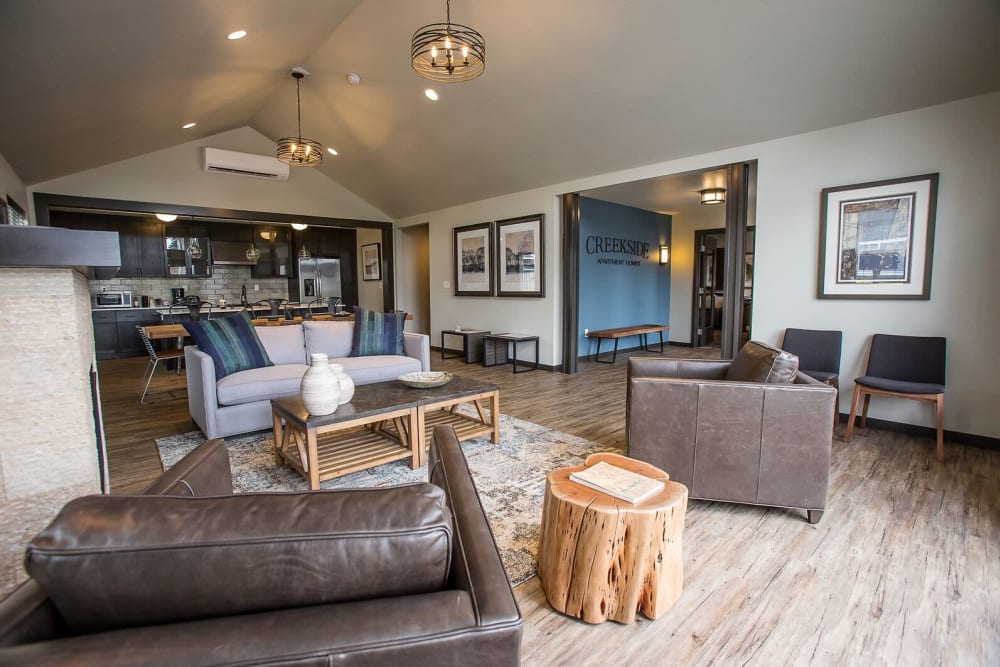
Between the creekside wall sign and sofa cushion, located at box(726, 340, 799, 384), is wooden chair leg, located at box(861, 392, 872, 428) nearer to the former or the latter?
sofa cushion, located at box(726, 340, 799, 384)

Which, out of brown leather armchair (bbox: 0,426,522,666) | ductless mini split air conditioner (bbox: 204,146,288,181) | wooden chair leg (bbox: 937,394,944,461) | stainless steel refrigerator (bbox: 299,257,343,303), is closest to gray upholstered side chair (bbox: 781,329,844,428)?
wooden chair leg (bbox: 937,394,944,461)

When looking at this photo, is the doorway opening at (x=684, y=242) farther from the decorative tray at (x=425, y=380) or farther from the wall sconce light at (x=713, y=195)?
the decorative tray at (x=425, y=380)

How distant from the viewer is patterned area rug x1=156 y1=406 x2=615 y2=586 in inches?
86.4

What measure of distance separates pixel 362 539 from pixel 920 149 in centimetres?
467

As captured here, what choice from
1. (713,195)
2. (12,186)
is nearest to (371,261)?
(12,186)

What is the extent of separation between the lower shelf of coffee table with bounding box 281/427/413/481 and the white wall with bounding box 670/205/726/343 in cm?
695

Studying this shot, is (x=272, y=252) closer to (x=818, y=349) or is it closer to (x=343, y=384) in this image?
(x=343, y=384)

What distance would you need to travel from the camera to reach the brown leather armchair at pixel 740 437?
224 cm

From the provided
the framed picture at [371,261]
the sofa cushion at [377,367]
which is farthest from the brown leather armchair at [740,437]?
the framed picture at [371,261]

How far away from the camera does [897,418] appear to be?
369 centimetres

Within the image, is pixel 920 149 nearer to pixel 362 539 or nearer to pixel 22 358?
pixel 362 539

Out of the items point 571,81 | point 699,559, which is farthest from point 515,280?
point 699,559

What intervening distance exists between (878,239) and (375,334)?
14.4 feet

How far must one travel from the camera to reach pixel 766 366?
2367 millimetres
